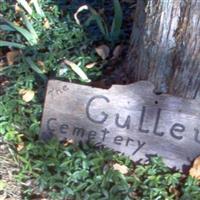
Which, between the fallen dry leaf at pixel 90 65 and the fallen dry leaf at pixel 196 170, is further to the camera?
the fallen dry leaf at pixel 90 65

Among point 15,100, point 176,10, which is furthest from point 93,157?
point 176,10

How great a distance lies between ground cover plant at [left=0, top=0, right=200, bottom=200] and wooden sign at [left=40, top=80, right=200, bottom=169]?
0.21ft

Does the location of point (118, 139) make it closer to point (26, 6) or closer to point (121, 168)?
point (121, 168)

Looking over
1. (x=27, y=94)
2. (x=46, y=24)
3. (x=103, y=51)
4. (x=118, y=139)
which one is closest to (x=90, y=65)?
(x=103, y=51)

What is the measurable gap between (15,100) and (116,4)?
778 millimetres

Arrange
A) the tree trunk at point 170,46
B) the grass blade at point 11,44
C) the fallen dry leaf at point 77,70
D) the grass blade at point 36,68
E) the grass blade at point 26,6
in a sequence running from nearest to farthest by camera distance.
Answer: the tree trunk at point 170,46
the fallen dry leaf at point 77,70
the grass blade at point 36,68
the grass blade at point 11,44
the grass blade at point 26,6

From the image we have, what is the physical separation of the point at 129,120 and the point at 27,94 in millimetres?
669

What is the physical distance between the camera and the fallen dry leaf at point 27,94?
11.3 feet

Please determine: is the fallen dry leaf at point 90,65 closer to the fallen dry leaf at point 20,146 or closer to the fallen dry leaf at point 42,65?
the fallen dry leaf at point 42,65

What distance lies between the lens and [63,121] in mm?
3172

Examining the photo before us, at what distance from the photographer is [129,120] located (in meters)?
3.07

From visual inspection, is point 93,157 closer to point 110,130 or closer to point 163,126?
point 110,130

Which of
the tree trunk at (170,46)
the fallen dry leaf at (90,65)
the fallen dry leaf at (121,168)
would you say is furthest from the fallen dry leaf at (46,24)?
the fallen dry leaf at (121,168)

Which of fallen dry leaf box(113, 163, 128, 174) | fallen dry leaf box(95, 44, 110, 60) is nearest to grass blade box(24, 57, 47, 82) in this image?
fallen dry leaf box(95, 44, 110, 60)
